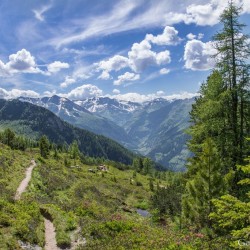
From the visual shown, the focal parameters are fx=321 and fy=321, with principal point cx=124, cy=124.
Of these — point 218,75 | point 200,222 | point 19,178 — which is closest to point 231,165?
point 200,222

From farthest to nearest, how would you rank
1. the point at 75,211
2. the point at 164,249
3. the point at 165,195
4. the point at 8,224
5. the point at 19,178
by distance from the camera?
the point at 165,195, the point at 19,178, the point at 75,211, the point at 8,224, the point at 164,249

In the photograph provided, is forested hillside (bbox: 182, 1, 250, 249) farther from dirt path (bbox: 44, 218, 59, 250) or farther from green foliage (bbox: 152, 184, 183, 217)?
green foliage (bbox: 152, 184, 183, 217)

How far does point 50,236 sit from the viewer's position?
22.5 meters

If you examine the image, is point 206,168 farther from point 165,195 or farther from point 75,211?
point 165,195

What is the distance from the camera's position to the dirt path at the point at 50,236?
67.6 ft

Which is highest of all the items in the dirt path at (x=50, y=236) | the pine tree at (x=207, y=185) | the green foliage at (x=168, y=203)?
the pine tree at (x=207, y=185)

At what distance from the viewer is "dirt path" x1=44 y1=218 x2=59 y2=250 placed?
2060 cm

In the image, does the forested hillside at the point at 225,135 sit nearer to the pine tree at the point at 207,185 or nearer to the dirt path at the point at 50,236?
the pine tree at the point at 207,185

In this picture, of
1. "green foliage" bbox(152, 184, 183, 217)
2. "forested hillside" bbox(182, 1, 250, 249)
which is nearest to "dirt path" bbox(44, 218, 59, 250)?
"forested hillside" bbox(182, 1, 250, 249)

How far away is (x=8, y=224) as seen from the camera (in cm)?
2064

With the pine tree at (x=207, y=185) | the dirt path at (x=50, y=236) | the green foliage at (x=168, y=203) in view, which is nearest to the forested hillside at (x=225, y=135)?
the pine tree at (x=207, y=185)

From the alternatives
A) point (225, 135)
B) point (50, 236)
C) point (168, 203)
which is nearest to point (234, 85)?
point (225, 135)

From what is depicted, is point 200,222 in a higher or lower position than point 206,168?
lower

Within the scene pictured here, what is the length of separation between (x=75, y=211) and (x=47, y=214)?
3.29 metres
